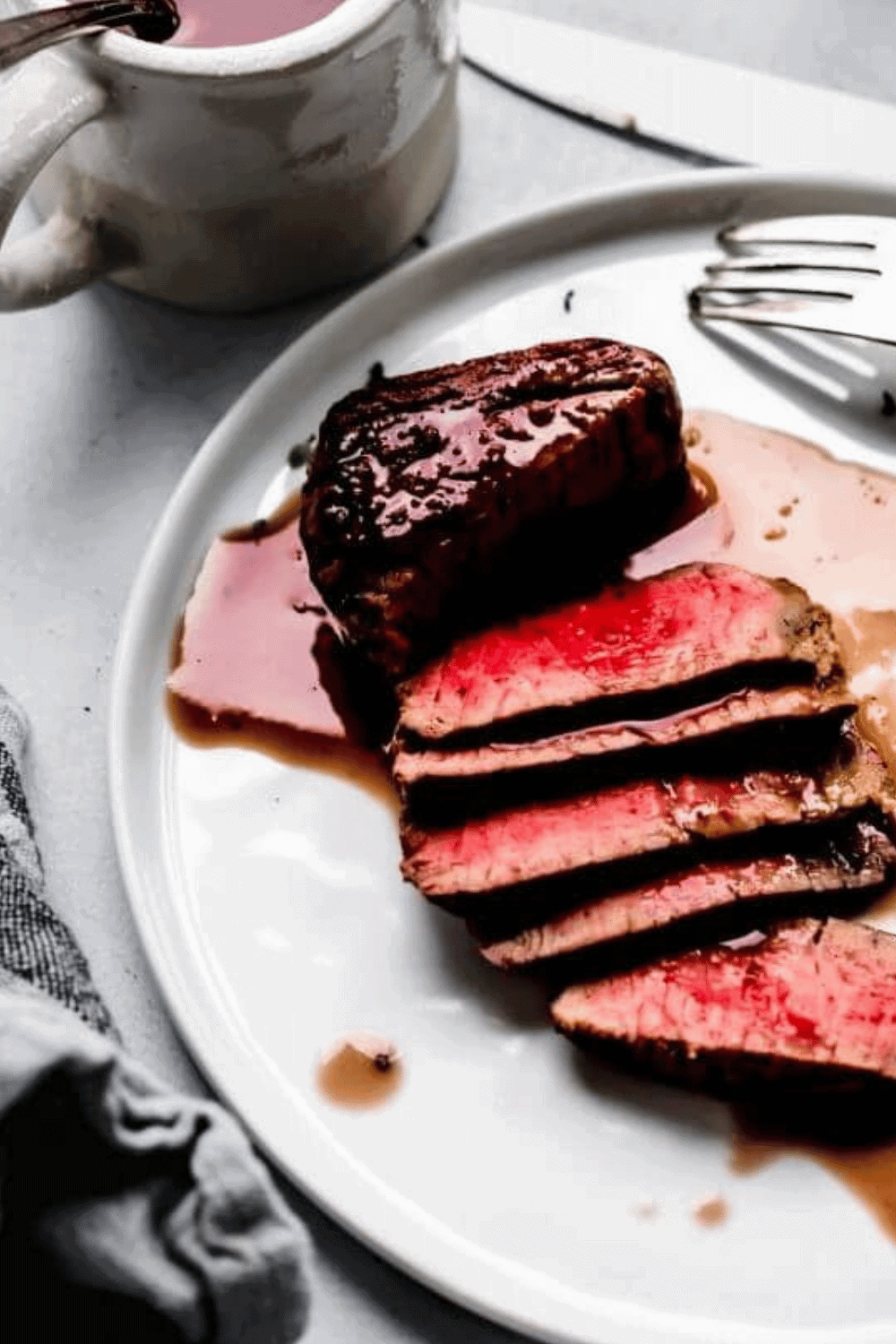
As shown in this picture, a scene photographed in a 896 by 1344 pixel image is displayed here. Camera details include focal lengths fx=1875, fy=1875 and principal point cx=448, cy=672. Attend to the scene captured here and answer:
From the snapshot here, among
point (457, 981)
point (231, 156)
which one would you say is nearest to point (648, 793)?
point (457, 981)

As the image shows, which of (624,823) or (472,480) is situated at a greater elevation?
(472,480)

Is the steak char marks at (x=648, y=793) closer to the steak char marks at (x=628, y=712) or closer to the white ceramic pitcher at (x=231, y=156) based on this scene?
the steak char marks at (x=628, y=712)

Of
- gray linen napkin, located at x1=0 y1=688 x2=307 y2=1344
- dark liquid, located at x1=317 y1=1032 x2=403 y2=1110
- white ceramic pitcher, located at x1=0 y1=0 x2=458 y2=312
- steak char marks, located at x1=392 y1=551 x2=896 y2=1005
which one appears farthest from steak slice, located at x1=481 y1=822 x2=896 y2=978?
white ceramic pitcher, located at x1=0 y1=0 x2=458 y2=312

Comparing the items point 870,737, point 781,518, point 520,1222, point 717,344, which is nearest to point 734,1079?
point 520,1222

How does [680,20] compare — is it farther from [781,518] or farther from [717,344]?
[781,518]

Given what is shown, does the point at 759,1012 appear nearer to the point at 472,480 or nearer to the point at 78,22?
the point at 472,480

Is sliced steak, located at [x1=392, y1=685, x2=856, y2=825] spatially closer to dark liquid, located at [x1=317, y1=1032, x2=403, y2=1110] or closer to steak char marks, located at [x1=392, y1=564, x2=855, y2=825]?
steak char marks, located at [x1=392, y1=564, x2=855, y2=825]

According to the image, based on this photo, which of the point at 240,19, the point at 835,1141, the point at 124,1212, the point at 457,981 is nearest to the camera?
the point at 124,1212
